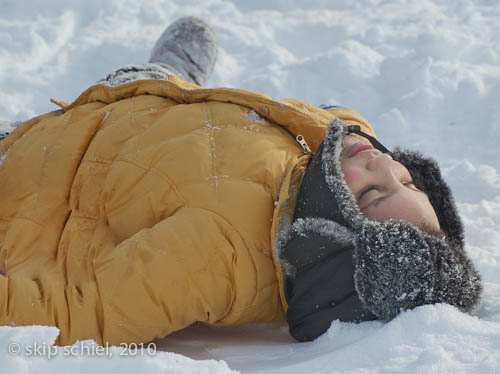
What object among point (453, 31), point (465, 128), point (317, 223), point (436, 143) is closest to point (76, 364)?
point (317, 223)

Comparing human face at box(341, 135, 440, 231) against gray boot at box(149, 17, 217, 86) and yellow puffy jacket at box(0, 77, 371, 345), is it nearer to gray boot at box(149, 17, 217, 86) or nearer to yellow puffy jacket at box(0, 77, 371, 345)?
yellow puffy jacket at box(0, 77, 371, 345)

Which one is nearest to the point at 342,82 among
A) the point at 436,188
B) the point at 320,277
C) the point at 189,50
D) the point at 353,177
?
the point at 189,50

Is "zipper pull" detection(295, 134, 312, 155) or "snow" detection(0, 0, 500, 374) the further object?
"zipper pull" detection(295, 134, 312, 155)

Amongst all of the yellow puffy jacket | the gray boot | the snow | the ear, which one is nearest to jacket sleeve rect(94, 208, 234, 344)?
the yellow puffy jacket

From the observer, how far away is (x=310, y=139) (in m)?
1.36

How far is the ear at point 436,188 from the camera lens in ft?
3.76

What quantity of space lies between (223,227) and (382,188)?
0.34m

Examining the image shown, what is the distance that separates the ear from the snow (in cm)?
18

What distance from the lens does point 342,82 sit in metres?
2.92

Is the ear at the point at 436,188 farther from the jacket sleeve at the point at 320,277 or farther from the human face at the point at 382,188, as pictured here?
the jacket sleeve at the point at 320,277

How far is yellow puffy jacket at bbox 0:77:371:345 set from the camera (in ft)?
3.46

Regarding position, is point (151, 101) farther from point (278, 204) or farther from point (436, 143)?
point (436, 143)

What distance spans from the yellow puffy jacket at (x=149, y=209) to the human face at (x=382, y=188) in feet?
0.46

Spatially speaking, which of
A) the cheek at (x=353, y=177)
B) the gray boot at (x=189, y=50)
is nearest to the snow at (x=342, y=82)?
the cheek at (x=353, y=177)
